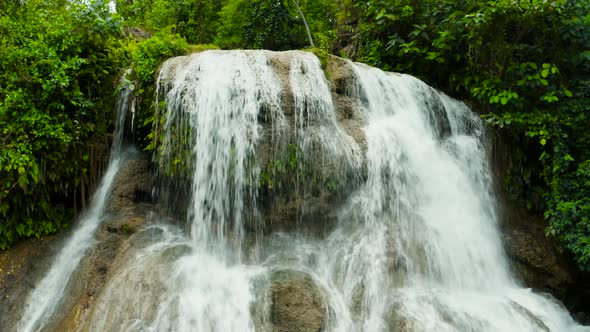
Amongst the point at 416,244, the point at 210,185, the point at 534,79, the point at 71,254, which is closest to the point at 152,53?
the point at 210,185

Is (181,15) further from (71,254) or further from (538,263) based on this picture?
(538,263)

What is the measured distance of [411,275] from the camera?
499 cm

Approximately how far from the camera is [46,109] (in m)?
5.45

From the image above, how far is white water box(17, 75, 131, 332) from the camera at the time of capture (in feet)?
15.4

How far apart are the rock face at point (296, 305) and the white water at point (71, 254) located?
8.50ft

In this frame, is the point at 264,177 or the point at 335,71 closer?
the point at 264,177

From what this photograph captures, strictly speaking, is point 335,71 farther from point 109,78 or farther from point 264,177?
point 109,78

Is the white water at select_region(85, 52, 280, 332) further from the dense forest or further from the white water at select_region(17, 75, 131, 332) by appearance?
the white water at select_region(17, 75, 131, 332)

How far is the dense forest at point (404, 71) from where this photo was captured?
536cm

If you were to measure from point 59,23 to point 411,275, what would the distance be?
6025mm

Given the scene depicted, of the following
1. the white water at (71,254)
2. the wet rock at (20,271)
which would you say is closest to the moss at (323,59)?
the white water at (71,254)

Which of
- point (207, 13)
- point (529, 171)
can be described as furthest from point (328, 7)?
point (529, 171)

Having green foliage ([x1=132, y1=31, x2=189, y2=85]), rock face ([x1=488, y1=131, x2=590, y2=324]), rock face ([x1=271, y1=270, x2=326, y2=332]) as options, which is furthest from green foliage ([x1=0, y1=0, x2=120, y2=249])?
rock face ([x1=488, y1=131, x2=590, y2=324])

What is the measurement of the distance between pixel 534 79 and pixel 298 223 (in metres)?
4.73
